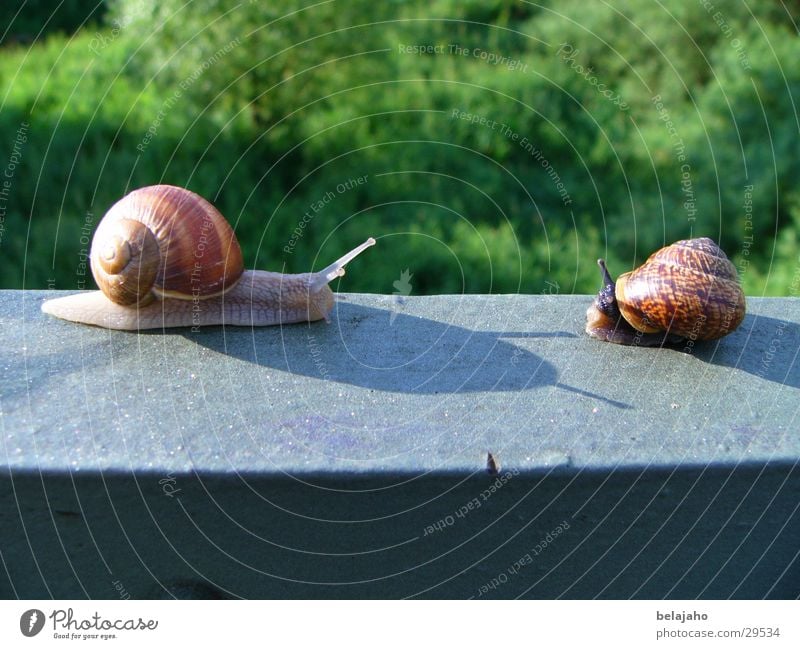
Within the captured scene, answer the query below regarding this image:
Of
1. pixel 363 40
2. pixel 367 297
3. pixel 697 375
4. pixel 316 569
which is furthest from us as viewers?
pixel 363 40

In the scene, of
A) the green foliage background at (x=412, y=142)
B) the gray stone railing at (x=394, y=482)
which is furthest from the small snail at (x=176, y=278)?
the green foliage background at (x=412, y=142)

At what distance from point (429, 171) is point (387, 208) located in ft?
1.18

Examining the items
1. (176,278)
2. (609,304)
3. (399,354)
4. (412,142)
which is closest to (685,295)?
(609,304)

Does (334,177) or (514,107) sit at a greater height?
(514,107)

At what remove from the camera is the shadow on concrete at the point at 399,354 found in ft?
7.29

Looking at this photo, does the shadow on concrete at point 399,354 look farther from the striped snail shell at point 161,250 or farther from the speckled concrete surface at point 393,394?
the striped snail shell at point 161,250

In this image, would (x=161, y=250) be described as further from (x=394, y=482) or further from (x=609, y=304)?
(x=609, y=304)

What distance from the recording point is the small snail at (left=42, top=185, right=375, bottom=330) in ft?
7.63

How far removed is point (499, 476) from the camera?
188cm

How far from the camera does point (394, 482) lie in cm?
189

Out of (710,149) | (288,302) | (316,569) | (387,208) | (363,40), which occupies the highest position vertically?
(363,40)

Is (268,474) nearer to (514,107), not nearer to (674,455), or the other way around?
(674,455)

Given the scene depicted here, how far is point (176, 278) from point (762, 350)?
1588 millimetres

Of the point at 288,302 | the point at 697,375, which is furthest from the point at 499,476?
the point at 288,302
